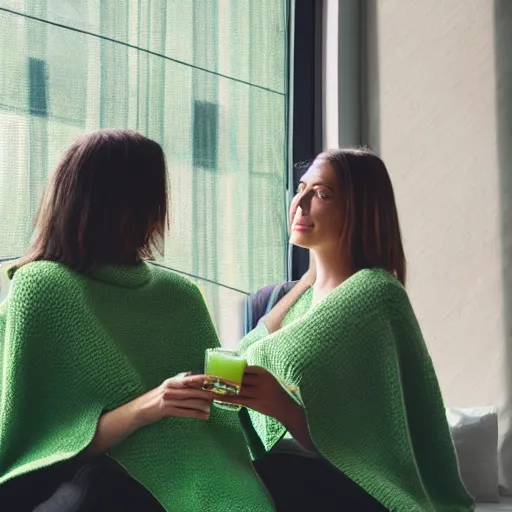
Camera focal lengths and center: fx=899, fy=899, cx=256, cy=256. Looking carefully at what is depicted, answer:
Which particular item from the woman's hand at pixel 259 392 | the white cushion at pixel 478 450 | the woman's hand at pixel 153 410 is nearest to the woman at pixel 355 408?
the woman's hand at pixel 259 392

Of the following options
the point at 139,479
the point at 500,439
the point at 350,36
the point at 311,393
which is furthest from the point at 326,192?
the point at 350,36

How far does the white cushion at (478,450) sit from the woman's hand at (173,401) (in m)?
1.09

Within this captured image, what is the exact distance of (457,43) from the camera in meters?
2.76

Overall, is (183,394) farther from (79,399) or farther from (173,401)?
(79,399)

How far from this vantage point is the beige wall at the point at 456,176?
2.61 m

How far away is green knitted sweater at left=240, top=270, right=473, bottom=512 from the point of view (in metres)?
1.65

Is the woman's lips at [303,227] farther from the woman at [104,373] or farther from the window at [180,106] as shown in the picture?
the window at [180,106]

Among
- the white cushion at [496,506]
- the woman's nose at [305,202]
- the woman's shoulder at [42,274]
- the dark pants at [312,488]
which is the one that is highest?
the woman's nose at [305,202]

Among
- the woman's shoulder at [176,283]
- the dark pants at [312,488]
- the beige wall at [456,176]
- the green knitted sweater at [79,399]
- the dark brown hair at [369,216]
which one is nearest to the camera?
the green knitted sweater at [79,399]

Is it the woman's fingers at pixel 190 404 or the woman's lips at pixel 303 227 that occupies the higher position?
the woman's lips at pixel 303 227

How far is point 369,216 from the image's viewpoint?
6.33 ft

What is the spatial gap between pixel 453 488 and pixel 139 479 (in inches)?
25.9

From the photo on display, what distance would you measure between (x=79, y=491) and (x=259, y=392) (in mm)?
359

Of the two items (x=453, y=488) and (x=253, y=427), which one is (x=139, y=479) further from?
(x=453, y=488)
